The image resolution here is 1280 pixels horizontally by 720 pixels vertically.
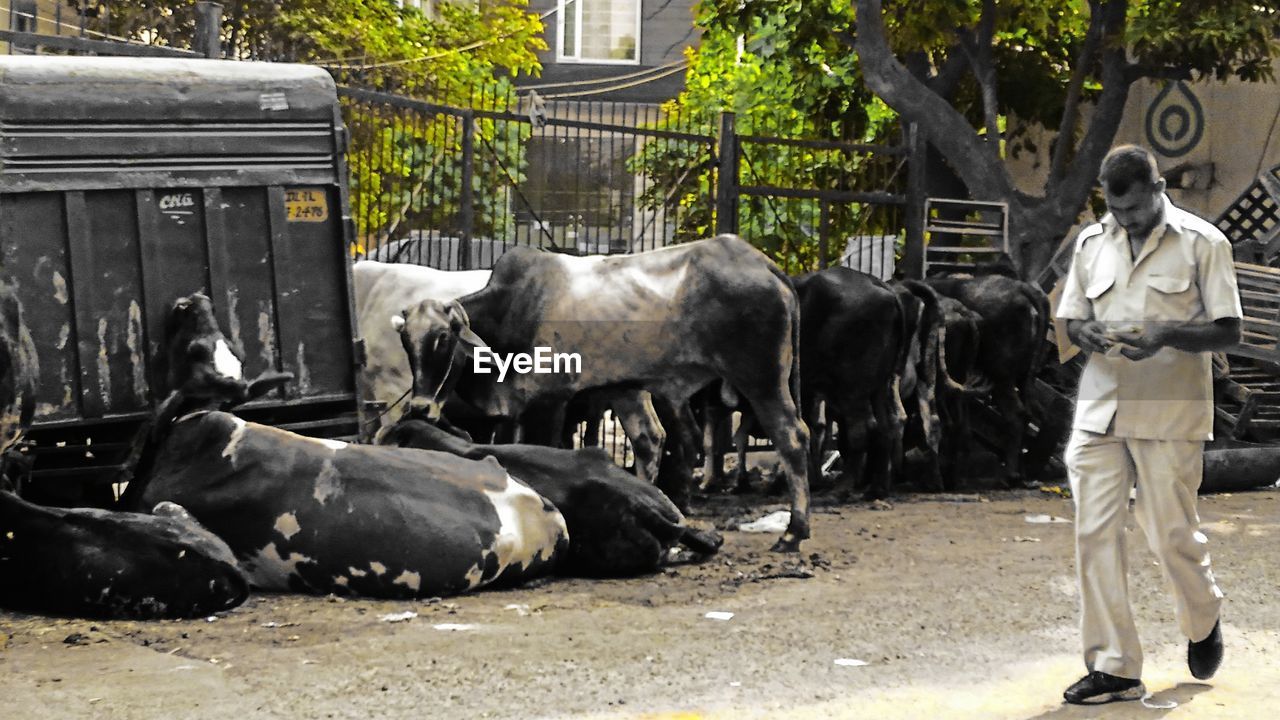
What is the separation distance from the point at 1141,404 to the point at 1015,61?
14601mm

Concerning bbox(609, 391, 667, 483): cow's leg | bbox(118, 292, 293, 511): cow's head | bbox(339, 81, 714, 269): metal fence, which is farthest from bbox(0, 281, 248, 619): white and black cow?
bbox(339, 81, 714, 269): metal fence

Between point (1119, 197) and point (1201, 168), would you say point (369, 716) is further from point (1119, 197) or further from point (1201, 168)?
point (1201, 168)

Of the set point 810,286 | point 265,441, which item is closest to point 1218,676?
point 265,441

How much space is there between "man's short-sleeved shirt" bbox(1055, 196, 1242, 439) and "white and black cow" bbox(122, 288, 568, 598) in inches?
123

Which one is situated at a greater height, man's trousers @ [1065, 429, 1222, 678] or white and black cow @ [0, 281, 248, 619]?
man's trousers @ [1065, 429, 1222, 678]

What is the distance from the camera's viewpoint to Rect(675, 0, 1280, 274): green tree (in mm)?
17703

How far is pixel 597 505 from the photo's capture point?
9297mm

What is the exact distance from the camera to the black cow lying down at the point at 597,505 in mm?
9297

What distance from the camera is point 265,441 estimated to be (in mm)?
8594

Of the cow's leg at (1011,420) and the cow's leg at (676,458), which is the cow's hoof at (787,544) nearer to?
the cow's leg at (676,458)

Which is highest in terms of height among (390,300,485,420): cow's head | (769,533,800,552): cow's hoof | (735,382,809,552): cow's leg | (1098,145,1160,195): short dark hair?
(1098,145,1160,195): short dark hair

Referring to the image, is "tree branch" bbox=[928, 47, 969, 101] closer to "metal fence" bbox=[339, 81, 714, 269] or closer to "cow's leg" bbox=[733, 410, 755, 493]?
"metal fence" bbox=[339, 81, 714, 269]

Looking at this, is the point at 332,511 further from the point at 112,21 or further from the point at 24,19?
the point at 112,21

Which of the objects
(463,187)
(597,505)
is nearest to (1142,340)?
(597,505)
